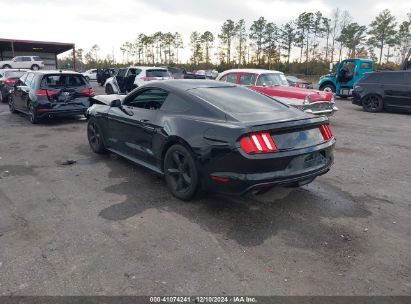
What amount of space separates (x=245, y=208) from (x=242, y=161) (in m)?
0.86

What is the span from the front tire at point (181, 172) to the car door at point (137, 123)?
1.41 feet

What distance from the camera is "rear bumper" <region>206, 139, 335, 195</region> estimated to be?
3627mm

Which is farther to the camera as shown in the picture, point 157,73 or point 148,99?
point 157,73

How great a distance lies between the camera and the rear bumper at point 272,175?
363 centimetres

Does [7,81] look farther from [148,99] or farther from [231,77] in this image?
[148,99]

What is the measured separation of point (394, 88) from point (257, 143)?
477 inches

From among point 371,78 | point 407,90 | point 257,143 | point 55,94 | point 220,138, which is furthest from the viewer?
point 371,78

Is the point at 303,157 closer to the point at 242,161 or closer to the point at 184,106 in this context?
the point at 242,161

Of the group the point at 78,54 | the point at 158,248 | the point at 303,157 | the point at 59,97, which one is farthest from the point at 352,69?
the point at 78,54

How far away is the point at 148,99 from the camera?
5113 mm

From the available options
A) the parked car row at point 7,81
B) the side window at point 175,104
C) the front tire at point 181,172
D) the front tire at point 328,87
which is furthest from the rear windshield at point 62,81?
the front tire at point 328,87

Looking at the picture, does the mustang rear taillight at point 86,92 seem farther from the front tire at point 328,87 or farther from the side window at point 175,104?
the front tire at point 328,87

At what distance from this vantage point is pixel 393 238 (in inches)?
138

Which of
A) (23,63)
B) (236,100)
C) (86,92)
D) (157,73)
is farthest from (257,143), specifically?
(23,63)
